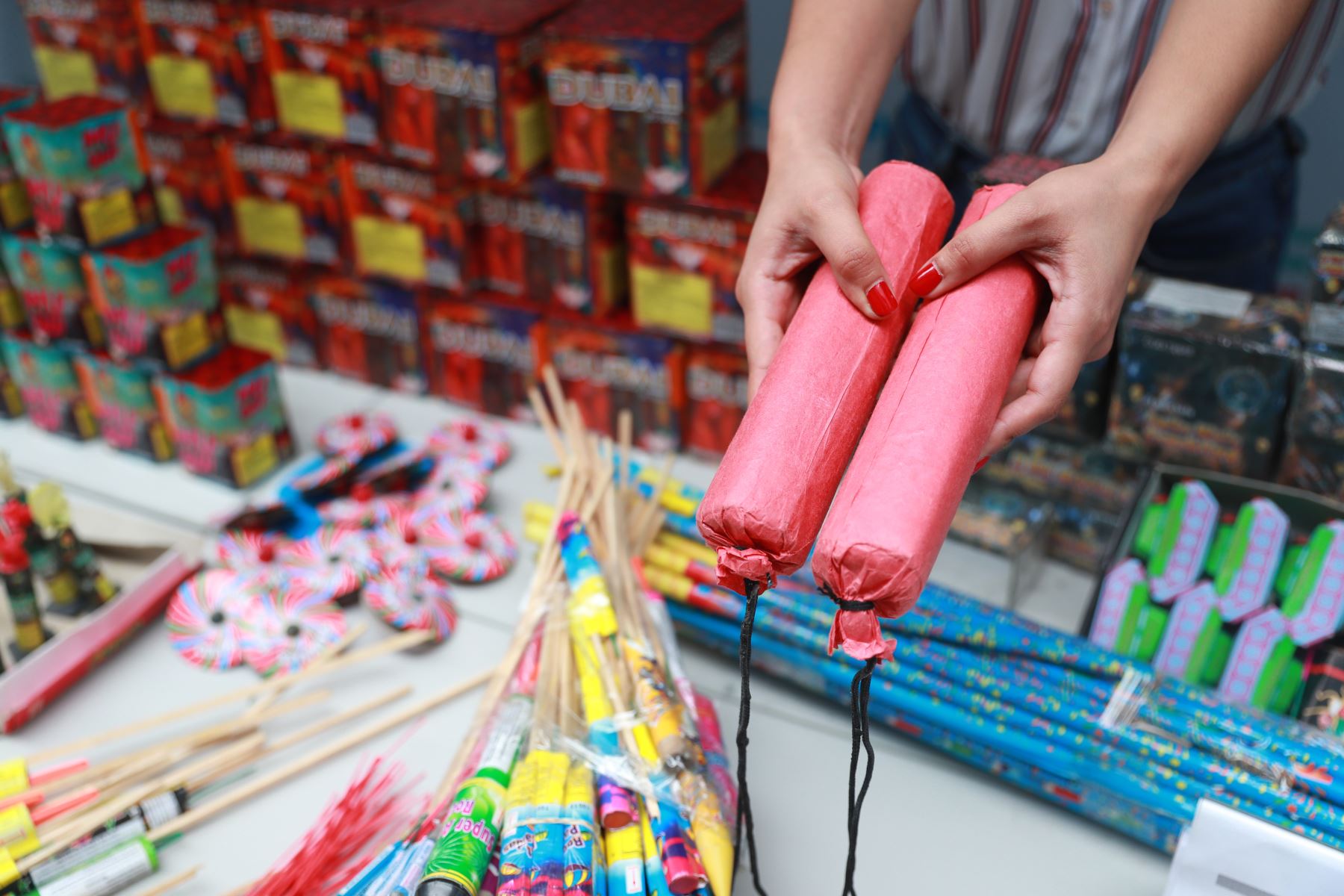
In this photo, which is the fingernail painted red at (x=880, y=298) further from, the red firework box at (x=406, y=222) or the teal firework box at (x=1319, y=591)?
the red firework box at (x=406, y=222)

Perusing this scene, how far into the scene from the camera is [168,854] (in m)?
1.46

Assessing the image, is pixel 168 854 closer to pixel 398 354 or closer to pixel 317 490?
pixel 317 490

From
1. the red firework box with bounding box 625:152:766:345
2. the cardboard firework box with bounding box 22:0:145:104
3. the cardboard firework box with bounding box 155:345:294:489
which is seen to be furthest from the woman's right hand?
the cardboard firework box with bounding box 22:0:145:104

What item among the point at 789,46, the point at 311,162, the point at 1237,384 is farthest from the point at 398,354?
the point at 1237,384

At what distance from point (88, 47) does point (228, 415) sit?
3.05 feet

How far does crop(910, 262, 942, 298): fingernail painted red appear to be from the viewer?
0.99m

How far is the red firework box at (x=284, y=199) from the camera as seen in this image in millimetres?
2285

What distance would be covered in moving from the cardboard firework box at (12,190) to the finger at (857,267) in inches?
71.3

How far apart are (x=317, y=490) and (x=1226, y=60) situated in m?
1.60

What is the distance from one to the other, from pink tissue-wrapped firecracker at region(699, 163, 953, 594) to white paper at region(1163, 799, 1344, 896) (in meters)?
0.57

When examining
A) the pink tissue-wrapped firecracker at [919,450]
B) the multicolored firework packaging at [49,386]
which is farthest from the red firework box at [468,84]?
the pink tissue-wrapped firecracker at [919,450]

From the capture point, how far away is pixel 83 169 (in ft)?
6.46

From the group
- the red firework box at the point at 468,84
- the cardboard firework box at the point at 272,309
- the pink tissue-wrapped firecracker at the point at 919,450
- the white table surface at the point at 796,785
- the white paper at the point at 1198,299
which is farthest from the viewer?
the cardboard firework box at the point at 272,309

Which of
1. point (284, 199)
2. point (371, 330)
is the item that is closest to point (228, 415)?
point (371, 330)
